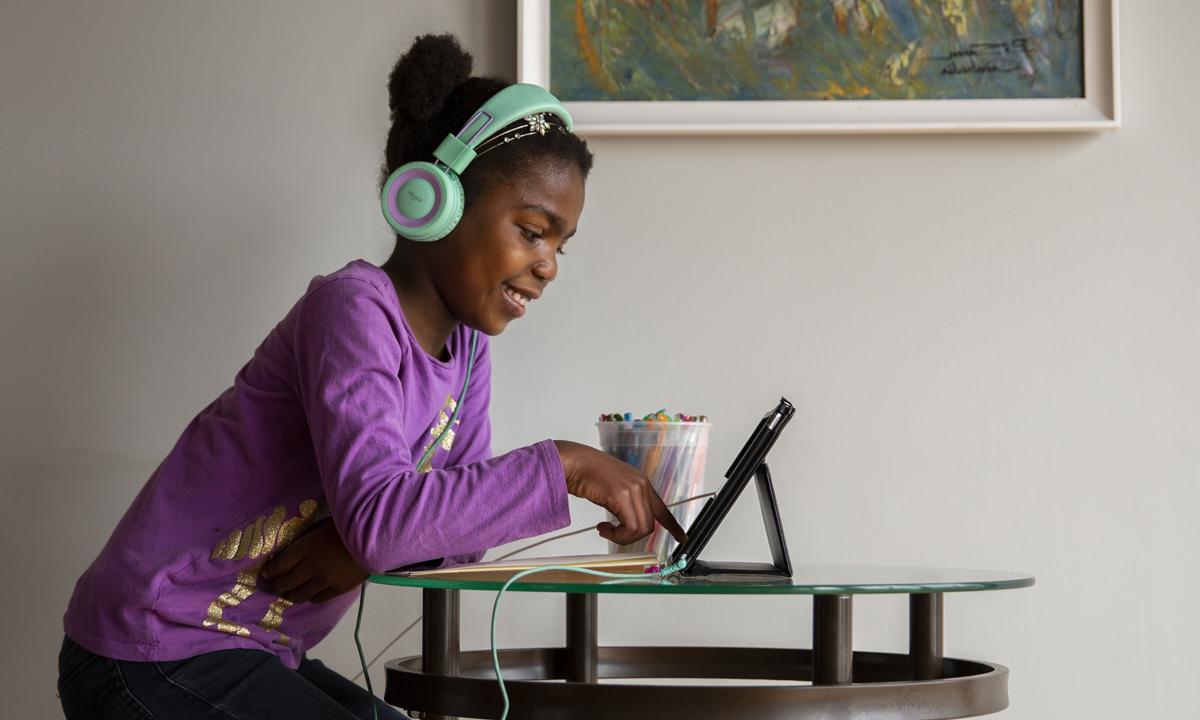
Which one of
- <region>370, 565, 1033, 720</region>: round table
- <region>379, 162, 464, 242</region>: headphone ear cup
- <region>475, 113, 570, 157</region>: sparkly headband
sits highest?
<region>475, 113, 570, 157</region>: sparkly headband

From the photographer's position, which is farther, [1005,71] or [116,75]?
[116,75]

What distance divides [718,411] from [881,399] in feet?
0.73

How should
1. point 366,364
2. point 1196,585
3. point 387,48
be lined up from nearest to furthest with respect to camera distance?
point 366,364, point 1196,585, point 387,48

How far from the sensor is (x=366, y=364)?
104cm

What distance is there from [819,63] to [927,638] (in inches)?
32.7

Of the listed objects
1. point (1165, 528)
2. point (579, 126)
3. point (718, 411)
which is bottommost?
point (1165, 528)

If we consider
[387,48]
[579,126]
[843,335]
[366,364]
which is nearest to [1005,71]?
[843,335]

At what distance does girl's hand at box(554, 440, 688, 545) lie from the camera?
1.03 metres

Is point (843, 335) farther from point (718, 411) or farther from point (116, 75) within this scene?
point (116, 75)

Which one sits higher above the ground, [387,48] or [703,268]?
[387,48]

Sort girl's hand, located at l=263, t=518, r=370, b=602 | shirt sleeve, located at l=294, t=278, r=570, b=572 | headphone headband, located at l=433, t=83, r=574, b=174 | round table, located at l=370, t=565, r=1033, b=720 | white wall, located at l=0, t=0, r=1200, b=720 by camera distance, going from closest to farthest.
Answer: round table, located at l=370, t=565, r=1033, b=720, shirt sleeve, located at l=294, t=278, r=570, b=572, girl's hand, located at l=263, t=518, r=370, b=602, headphone headband, located at l=433, t=83, r=574, b=174, white wall, located at l=0, t=0, r=1200, b=720
